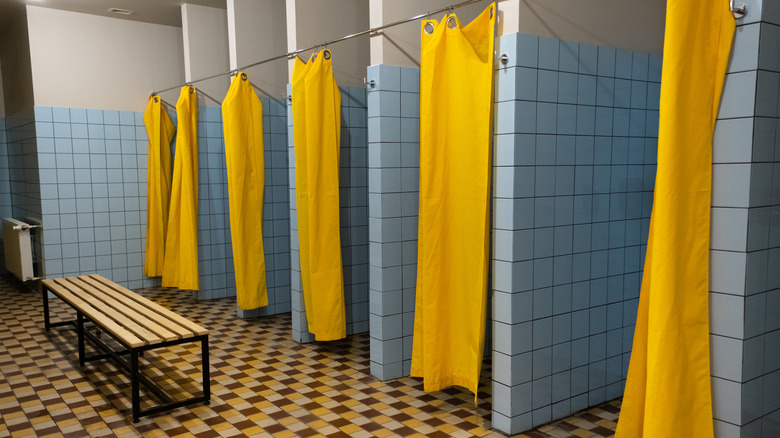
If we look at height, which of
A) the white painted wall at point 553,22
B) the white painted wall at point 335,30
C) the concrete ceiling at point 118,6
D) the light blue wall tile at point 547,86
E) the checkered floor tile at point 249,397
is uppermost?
the concrete ceiling at point 118,6

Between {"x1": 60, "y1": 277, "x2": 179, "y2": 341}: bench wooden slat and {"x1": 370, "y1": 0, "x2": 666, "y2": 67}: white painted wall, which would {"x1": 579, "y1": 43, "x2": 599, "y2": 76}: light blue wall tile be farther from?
{"x1": 60, "y1": 277, "x2": 179, "y2": 341}: bench wooden slat

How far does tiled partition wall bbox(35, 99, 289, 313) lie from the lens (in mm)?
4855

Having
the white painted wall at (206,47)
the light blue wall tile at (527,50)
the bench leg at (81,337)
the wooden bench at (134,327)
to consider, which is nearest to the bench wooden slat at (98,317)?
the wooden bench at (134,327)

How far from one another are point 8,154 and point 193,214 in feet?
9.91

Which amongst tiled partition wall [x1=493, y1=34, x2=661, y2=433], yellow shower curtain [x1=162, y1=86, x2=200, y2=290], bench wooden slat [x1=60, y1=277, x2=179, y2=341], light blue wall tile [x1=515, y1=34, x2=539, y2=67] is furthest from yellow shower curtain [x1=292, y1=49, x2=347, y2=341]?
yellow shower curtain [x1=162, y1=86, x2=200, y2=290]

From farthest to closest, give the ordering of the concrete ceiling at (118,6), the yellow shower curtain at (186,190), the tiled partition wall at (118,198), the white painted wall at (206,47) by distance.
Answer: the white painted wall at (206,47) < the concrete ceiling at (118,6) < the yellow shower curtain at (186,190) < the tiled partition wall at (118,198)

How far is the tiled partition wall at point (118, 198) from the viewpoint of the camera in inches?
191

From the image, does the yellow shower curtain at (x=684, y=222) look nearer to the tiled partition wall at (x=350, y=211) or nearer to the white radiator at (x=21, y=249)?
the tiled partition wall at (x=350, y=211)

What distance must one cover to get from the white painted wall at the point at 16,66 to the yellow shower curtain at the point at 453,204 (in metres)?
4.50

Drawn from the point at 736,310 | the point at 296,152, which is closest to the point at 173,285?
the point at 296,152

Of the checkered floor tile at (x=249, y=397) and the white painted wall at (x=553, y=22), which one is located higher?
the white painted wall at (x=553, y=22)

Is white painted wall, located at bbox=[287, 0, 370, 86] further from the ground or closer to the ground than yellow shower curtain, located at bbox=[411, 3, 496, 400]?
further from the ground

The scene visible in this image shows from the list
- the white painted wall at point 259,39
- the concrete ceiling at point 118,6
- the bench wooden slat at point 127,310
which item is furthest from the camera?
the concrete ceiling at point 118,6

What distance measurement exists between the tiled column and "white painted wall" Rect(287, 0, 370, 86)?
926 millimetres
